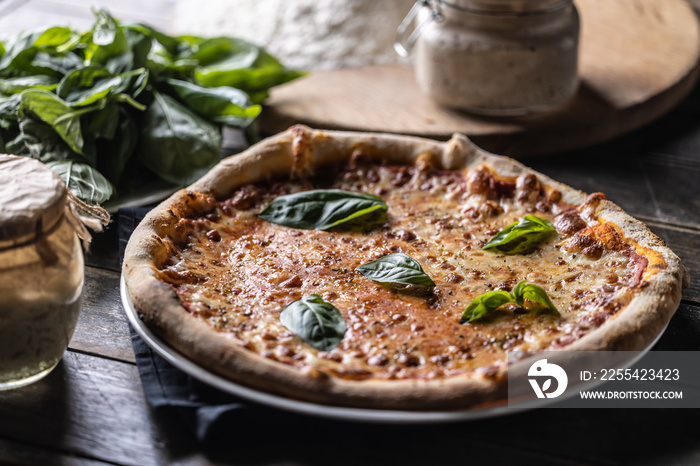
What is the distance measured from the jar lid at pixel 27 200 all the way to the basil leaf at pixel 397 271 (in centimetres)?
96

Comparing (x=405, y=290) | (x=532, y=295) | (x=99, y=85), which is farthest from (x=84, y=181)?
(x=532, y=295)

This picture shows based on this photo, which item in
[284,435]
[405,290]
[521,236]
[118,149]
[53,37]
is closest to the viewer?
[284,435]

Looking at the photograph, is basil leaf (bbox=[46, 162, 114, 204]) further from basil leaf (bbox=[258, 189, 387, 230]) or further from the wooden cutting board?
the wooden cutting board

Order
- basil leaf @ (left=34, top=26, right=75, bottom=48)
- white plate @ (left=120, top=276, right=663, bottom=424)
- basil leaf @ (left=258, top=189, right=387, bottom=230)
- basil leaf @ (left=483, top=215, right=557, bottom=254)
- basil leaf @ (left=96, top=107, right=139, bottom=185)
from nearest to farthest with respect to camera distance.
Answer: white plate @ (left=120, top=276, right=663, bottom=424) < basil leaf @ (left=483, top=215, right=557, bottom=254) < basil leaf @ (left=258, top=189, right=387, bottom=230) < basil leaf @ (left=96, top=107, right=139, bottom=185) < basil leaf @ (left=34, top=26, right=75, bottom=48)

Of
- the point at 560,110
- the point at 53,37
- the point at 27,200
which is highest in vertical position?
the point at 27,200

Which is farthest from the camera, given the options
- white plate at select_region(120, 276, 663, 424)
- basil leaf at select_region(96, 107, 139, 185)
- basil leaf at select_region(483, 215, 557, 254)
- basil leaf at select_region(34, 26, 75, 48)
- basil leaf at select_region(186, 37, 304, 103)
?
basil leaf at select_region(186, 37, 304, 103)

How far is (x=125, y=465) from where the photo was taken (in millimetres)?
2002

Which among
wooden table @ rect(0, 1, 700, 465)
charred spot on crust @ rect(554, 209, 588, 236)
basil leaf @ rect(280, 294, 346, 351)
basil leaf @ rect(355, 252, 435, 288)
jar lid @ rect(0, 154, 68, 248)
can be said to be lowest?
wooden table @ rect(0, 1, 700, 465)

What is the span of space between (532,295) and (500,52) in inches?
69.5

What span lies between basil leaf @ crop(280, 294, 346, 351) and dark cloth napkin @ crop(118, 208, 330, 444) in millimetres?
229

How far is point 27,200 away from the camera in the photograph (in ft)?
6.63

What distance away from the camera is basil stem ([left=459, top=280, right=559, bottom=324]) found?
89.1 inches

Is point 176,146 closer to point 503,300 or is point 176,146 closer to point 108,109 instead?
point 108,109

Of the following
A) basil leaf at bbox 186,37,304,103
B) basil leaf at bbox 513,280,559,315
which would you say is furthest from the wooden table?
basil leaf at bbox 186,37,304,103
